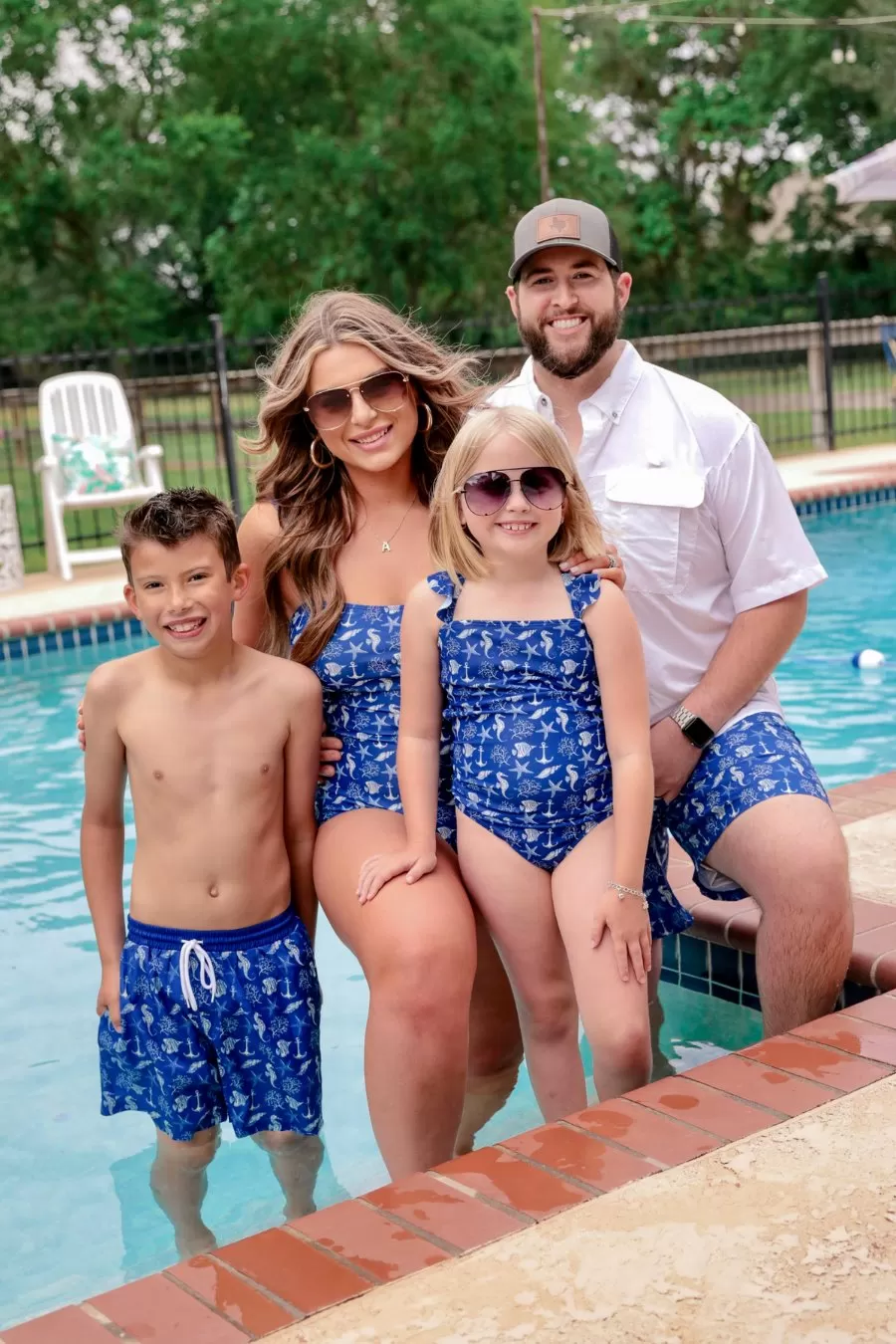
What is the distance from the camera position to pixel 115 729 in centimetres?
297

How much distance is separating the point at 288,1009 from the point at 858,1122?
1081mm

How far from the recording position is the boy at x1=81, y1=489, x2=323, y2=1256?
287 centimetres

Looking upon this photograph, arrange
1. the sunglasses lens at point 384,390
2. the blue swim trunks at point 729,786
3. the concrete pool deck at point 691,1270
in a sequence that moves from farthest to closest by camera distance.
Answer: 1. the blue swim trunks at point 729,786
2. the sunglasses lens at point 384,390
3. the concrete pool deck at point 691,1270

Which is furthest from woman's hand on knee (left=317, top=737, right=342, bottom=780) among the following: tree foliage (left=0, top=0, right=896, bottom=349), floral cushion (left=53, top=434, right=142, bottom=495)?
tree foliage (left=0, top=0, right=896, bottom=349)

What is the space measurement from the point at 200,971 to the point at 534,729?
2.60ft

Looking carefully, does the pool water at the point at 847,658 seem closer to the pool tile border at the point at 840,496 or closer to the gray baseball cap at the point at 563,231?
the pool tile border at the point at 840,496

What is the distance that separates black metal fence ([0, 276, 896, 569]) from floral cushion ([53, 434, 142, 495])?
82 cm

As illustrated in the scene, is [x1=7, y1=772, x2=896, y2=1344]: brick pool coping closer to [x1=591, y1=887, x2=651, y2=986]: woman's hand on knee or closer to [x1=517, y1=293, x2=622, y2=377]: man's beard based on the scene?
[x1=591, y1=887, x2=651, y2=986]: woman's hand on knee

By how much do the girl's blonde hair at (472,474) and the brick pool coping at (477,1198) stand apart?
3.35ft

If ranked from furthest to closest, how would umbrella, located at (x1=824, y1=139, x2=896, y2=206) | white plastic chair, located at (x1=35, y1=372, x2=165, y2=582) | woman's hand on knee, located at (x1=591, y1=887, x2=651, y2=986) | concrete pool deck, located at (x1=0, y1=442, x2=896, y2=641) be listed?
umbrella, located at (x1=824, y1=139, x2=896, y2=206) → white plastic chair, located at (x1=35, y1=372, x2=165, y2=582) → concrete pool deck, located at (x1=0, y1=442, x2=896, y2=641) → woman's hand on knee, located at (x1=591, y1=887, x2=651, y2=986)

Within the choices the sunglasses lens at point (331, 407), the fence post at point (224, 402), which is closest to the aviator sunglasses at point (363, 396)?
the sunglasses lens at point (331, 407)

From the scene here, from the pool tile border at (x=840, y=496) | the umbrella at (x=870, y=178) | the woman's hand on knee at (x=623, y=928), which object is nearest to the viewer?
the woman's hand on knee at (x=623, y=928)

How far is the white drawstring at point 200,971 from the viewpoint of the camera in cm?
286

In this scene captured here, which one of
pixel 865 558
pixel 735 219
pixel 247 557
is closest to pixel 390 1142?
pixel 247 557
